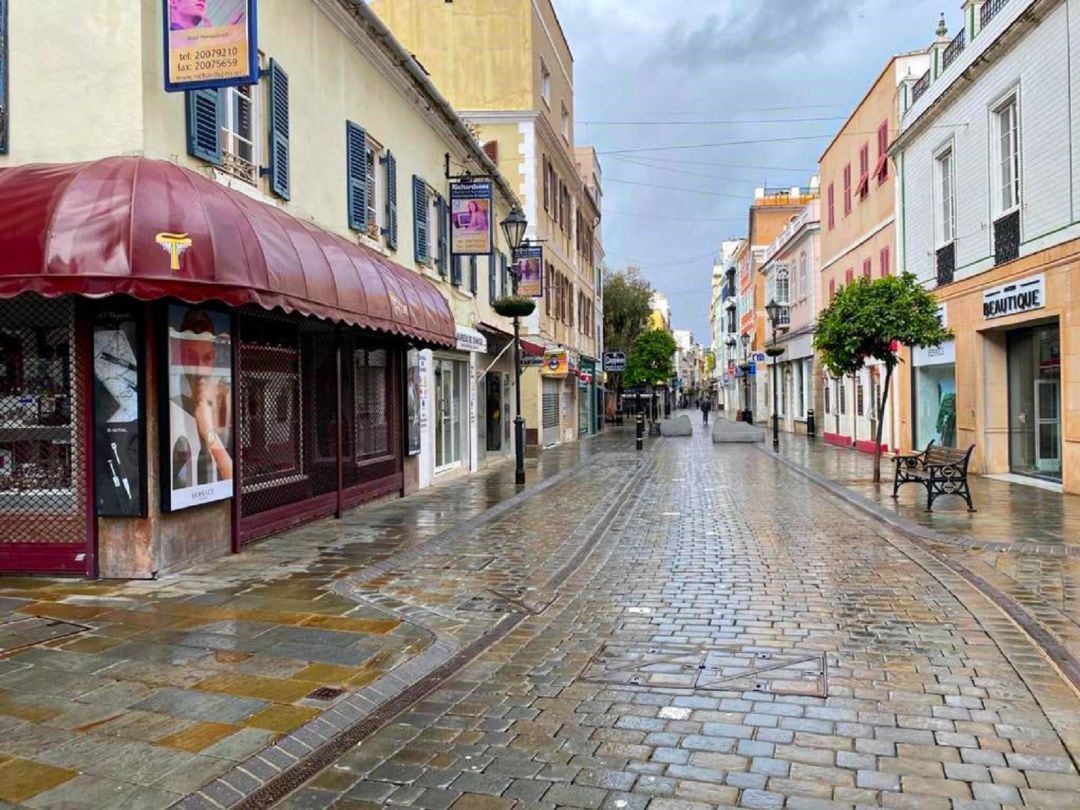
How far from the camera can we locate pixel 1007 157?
15.7 meters

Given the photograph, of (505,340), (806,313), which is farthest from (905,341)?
(806,313)

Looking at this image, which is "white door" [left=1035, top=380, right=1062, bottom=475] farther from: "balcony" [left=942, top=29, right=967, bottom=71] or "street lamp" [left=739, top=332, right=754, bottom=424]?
"street lamp" [left=739, top=332, right=754, bottom=424]

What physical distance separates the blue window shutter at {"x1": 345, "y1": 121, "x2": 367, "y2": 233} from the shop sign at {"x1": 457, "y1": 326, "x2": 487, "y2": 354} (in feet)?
12.9

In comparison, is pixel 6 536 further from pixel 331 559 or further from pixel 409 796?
pixel 409 796

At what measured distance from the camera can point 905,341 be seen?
1475 cm

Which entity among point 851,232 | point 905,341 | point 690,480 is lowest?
point 690,480

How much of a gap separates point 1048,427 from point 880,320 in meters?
3.88

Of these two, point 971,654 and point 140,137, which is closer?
point 971,654

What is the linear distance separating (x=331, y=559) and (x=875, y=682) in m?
5.59

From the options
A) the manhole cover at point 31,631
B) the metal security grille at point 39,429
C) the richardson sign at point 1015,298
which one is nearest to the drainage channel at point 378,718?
the manhole cover at point 31,631

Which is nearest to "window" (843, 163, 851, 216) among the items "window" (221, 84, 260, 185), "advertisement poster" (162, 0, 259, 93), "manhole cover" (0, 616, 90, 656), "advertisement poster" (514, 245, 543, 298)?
"advertisement poster" (514, 245, 543, 298)

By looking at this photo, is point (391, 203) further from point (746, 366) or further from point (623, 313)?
point (746, 366)

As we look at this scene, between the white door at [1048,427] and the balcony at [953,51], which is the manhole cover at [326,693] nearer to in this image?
the white door at [1048,427]

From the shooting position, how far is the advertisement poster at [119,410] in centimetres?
740
